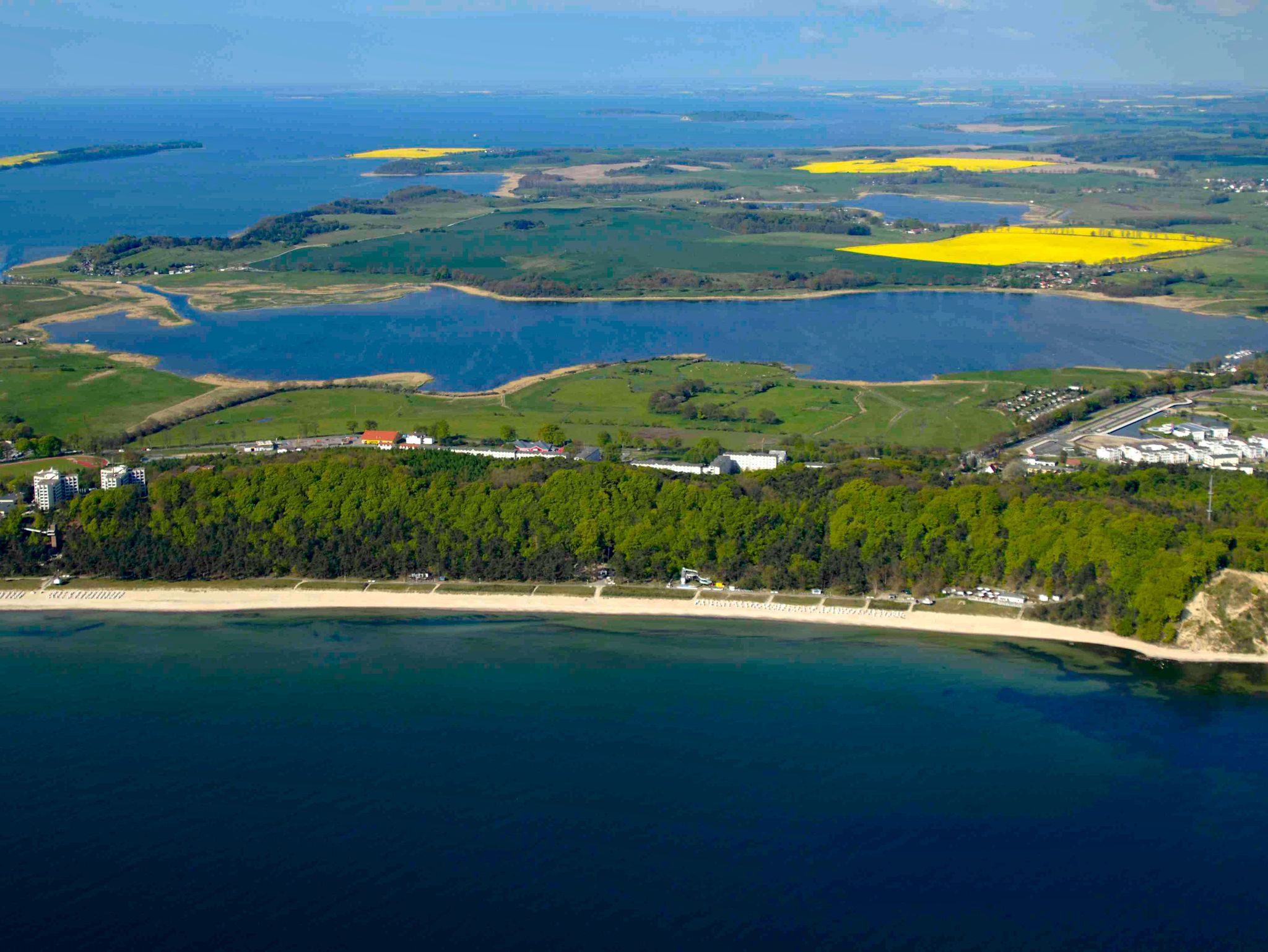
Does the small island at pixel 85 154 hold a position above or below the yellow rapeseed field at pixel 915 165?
above

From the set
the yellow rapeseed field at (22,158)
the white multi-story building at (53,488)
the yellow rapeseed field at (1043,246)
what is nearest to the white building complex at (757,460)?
the white multi-story building at (53,488)

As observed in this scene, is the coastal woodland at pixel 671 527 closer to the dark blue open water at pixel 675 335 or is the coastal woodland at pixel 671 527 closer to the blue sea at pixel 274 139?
the dark blue open water at pixel 675 335

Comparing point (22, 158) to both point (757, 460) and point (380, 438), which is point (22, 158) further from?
point (757, 460)

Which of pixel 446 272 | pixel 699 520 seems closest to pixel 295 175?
pixel 446 272

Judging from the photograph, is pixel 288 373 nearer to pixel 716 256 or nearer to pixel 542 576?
pixel 542 576

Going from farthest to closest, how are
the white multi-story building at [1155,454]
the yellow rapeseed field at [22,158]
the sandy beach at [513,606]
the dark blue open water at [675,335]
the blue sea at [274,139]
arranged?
the yellow rapeseed field at [22,158], the blue sea at [274,139], the dark blue open water at [675,335], the white multi-story building at [1155,454], the sandy beach at [513,606]

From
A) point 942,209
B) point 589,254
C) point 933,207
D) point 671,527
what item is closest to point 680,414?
point 671,527
